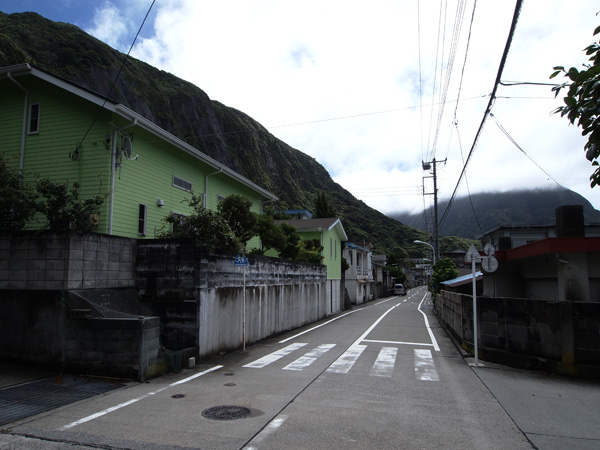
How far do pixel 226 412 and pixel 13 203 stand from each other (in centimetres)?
649

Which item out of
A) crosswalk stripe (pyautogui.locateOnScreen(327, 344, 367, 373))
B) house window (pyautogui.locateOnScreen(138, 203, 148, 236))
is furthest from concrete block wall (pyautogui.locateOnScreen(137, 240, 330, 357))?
crosswalk stripe (pyautogui.locateOnScreen(327, 344, 367, 373))

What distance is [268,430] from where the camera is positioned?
485 cm

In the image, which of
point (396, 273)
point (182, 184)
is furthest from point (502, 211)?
point (182, 184)

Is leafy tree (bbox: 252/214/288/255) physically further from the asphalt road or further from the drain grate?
the drain grate

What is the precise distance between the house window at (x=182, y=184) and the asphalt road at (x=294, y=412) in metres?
7.38

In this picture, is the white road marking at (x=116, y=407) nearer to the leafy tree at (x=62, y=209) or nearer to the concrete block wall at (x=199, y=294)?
the concrete block wall at (x=199, y=294)

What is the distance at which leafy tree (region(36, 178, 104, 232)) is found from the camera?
851 cm

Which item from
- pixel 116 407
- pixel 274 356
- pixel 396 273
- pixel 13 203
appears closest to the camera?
pixel 116 407

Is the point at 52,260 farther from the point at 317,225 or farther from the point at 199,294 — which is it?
the point at 317,225

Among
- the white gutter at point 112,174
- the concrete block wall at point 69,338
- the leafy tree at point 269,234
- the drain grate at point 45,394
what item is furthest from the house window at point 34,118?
the leafy tree at point 269,234

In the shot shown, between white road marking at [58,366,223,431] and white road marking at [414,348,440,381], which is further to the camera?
white road marking at [414,348,440,381]

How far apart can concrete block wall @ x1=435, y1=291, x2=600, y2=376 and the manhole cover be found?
22.0 feet

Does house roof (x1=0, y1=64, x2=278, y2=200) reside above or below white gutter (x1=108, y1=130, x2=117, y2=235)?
above

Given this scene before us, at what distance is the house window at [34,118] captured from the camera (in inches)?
475
